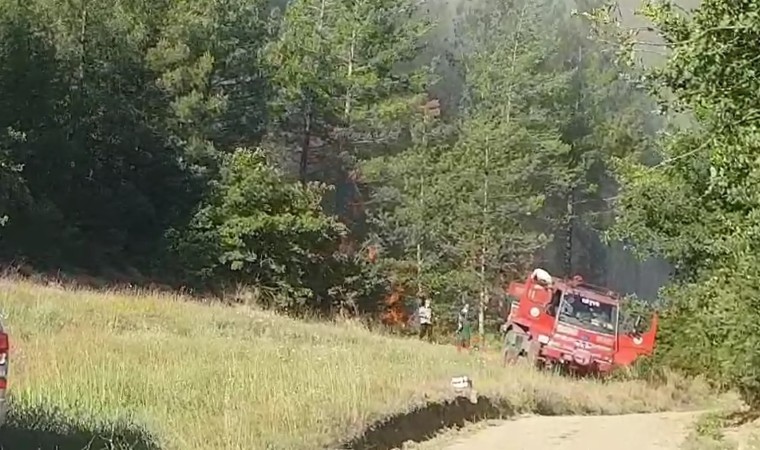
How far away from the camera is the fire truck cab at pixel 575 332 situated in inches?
1087

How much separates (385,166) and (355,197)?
7686 millimetres

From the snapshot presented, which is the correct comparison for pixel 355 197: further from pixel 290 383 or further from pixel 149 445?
pixel 149 445

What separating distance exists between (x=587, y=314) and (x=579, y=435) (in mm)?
12155

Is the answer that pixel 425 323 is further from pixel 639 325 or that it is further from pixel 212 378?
pixel 212 378

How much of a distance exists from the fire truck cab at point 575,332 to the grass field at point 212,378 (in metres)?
1.83

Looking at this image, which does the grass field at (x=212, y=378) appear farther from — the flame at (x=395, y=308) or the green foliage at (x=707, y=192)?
the flame at (x=395, y=308)

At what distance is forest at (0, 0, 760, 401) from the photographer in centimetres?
4069

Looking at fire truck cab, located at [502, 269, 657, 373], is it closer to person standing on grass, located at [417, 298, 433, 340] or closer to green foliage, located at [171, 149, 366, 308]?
person standing on grass, located at [417, 298, 433, 340]

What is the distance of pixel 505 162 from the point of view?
48.8 metres

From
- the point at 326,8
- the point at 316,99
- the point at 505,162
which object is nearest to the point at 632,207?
the point at 505,162

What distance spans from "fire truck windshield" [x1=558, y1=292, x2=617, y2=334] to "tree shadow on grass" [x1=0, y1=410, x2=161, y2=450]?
1841 cm

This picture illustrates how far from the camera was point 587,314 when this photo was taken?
2775 centimetres

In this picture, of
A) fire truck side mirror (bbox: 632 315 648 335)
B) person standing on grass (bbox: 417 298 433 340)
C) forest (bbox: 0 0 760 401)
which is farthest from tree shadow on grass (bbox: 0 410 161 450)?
person standing on grass (bbox: 417 298 433 340)

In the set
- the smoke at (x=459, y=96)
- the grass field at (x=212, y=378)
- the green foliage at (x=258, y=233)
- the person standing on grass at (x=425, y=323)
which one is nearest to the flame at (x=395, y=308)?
the green foliage at (x=258, y=233)
